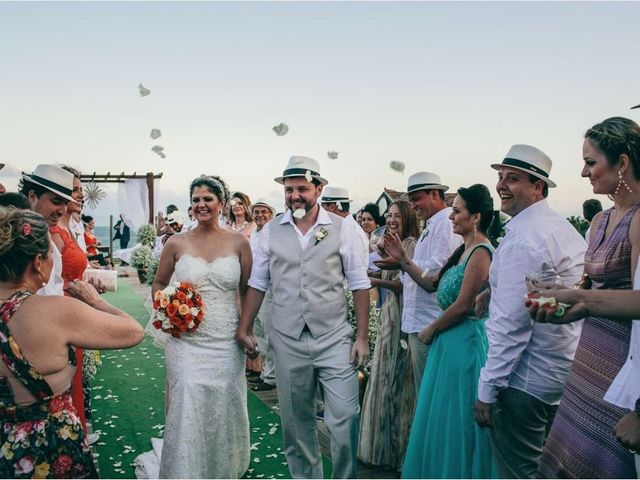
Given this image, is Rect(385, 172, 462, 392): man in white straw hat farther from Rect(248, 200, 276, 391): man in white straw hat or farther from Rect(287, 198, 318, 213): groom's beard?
Rect(248, 200, 276, 391): man in white straw hat

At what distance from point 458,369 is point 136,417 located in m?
3.71

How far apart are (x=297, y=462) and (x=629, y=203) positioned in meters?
2.86

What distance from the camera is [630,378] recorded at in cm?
211

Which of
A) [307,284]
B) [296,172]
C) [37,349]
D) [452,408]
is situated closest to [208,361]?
[307,284]

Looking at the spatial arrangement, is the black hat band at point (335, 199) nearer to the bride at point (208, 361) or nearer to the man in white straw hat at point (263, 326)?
the man in white straw hat at point (263, 326)

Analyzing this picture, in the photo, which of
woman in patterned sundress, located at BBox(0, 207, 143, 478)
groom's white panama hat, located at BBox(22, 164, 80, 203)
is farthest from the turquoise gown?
groom's white panama hat, located at BBox(22, 164, 80, 203)

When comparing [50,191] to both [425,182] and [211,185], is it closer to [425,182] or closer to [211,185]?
[211,185]

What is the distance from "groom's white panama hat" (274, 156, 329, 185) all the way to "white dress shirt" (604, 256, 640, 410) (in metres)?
2.53

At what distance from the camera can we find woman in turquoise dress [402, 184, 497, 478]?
11.6ft

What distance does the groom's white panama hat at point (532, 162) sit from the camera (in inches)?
124

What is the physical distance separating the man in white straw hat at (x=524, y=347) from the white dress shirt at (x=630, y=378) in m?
0.73

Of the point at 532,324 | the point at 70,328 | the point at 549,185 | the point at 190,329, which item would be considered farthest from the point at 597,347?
the point at 190,329

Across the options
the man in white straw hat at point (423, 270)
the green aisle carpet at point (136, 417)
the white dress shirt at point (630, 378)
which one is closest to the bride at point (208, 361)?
the green aisle carpet at point (136, 417)

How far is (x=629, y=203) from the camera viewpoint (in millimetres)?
2395
